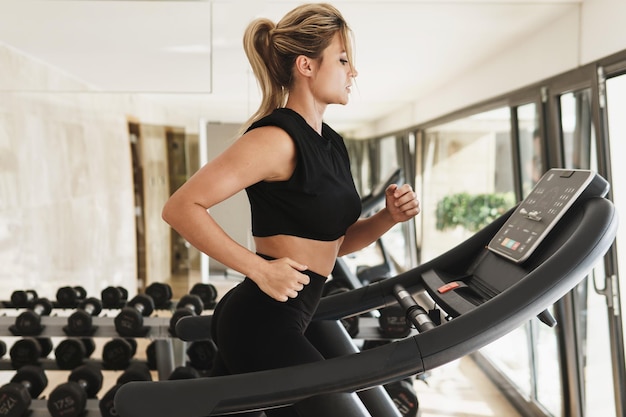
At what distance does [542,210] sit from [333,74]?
1.70 feet

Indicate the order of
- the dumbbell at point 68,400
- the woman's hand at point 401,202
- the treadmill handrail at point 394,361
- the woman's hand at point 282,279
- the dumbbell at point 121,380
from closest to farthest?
the treadmill handrail at point 394,361, the woman's hand at point 282,279, the woman's hand at point 401,202, the dumbbell at point 121,380, the dumbbell at point 68,400

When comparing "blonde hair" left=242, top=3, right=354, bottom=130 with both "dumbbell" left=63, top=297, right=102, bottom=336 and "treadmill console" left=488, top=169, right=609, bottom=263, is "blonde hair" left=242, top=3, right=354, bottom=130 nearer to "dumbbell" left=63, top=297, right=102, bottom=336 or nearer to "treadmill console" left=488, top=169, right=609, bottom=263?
"treadmill console" left=488, top=169, right=609, bottom=263

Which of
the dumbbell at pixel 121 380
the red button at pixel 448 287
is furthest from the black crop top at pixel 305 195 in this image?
the dumbbell at pixel 121 380

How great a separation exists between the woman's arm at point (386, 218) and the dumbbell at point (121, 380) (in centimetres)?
93

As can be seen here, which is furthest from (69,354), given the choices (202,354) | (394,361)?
(394,361)

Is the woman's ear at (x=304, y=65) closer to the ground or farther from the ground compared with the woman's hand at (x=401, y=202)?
farther from the ground

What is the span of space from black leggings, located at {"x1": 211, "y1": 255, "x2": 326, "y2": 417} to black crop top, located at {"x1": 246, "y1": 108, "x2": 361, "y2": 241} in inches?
4.4

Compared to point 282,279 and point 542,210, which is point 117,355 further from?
point 542,210

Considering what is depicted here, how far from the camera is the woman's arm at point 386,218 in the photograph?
1.49m

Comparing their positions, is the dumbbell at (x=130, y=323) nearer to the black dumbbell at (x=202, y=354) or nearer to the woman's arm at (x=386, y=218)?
the black dumbbell at (x=202, y=354)

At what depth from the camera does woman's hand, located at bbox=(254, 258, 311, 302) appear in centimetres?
121

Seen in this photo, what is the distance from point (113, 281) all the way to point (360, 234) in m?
2.19

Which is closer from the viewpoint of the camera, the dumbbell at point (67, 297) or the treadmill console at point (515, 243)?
the treadmill console at point (515, 243)

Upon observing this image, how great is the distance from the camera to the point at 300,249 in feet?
4.33
